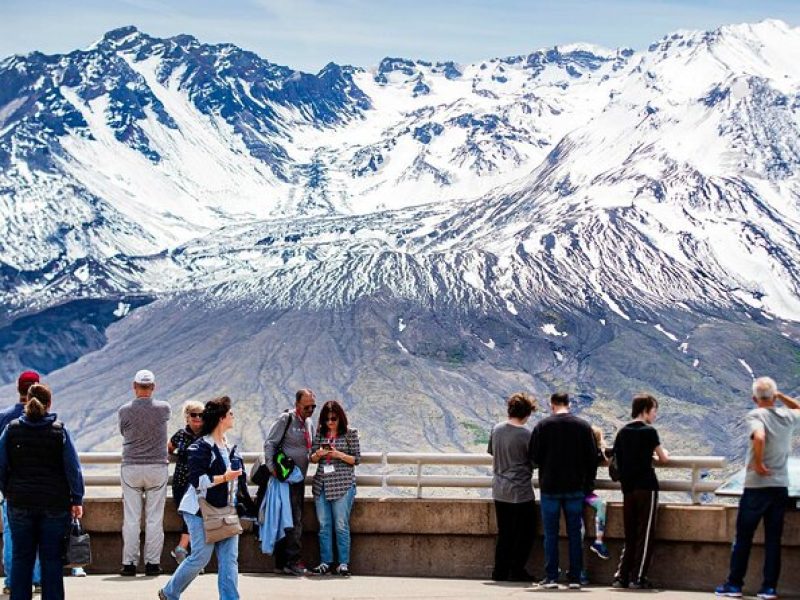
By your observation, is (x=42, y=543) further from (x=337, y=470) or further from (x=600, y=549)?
(x=600, y=549)

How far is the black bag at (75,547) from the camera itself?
20406mm

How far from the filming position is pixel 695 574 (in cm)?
2428

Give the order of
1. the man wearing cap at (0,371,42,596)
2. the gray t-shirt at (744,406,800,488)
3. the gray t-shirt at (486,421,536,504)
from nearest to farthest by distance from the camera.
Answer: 1. the man wearing cap at (0,371,42,596)
2. the gray t-shirt at (744,406,800,488)
3. the gray t-shirt at (486,421,536,504)

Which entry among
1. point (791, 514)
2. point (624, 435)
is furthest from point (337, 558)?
point (791, 514)

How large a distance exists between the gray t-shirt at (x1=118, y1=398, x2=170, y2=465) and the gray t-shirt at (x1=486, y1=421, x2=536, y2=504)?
4.33 meters

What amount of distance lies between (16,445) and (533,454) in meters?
7.20

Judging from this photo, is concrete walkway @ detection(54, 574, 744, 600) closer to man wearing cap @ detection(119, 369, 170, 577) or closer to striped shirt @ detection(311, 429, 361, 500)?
man wearing cap @ detection(119, 369, 170, 577)

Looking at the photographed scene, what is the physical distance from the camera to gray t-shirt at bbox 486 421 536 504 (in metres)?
24.5

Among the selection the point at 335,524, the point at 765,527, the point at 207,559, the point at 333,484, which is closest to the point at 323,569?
the point at 335,524

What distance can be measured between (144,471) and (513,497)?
16.1ft

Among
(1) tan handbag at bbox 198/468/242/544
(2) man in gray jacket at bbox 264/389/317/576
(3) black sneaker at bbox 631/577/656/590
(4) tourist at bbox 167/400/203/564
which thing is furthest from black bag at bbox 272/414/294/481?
(3) black sneaker at bbox 631/577/656/590

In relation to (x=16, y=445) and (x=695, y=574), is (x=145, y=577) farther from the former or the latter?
(x=695, y=574)

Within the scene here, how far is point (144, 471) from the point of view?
24547mm

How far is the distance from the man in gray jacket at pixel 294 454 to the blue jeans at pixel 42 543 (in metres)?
4.99
